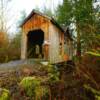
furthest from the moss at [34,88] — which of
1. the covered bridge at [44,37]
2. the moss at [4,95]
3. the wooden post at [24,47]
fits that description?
the wooden post at [24,47]

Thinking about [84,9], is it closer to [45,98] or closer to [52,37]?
[52,37]

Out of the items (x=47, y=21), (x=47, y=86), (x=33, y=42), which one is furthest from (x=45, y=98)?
(x=33, y=42)

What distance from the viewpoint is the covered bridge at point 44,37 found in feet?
58.3

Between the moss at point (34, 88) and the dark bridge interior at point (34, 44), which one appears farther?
the dark bridge interior at point (34, 44)

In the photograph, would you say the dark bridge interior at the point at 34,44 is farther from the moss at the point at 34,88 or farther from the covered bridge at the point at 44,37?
the moss at the point at 34,88

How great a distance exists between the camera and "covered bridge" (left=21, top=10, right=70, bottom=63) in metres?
17.8

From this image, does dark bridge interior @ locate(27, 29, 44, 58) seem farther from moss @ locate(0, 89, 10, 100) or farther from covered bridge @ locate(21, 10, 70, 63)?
moss @ locate(0, 89, 10, 100)

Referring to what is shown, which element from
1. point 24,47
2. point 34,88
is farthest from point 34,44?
point 34,88

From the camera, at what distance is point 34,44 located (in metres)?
21.5

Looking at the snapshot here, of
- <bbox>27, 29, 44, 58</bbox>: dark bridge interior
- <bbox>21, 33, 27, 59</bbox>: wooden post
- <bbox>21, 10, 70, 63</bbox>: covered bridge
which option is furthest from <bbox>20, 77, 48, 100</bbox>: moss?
<bbox>27, 29, 44, 58</bbox>: dark bridge interior

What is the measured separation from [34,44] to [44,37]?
10.4 ft

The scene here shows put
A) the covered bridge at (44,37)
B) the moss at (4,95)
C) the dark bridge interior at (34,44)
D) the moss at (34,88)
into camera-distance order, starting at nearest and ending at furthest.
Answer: the moss at (34,88) < the moss at (4,95) < the covered bridge at (44,37) < the dark bridge interior at (34,44)

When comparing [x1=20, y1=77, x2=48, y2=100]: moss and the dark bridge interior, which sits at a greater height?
the dark bridge interior

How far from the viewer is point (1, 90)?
7.07 meters
